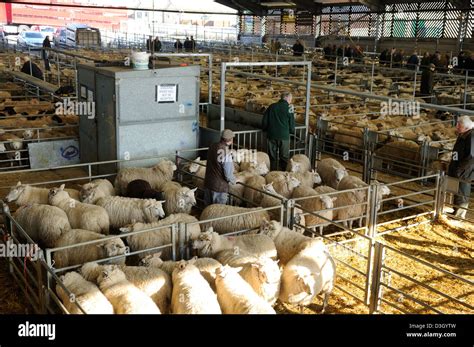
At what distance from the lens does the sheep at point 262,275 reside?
5.09 metres

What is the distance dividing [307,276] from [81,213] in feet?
10.00

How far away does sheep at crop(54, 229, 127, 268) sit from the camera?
549 cm

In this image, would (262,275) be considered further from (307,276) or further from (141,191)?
(141,191)

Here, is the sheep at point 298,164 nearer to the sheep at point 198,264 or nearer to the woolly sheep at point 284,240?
the woolly sheep at point 284,240

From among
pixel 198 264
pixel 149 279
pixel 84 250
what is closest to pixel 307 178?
pixel 198 264

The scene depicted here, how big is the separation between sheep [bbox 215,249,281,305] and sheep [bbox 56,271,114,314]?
1356mm

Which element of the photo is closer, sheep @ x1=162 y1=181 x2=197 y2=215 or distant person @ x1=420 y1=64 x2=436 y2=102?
sheep @ x1=162 y1=181 x2=197 y2=215

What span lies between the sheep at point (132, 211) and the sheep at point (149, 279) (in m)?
1.76

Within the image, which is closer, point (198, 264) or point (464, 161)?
point (198, 264)

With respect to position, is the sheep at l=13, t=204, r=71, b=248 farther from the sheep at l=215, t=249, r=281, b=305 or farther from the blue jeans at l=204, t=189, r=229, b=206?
the sheep at l=215, t=249, r=281, b=305

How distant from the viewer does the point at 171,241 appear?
230 inches

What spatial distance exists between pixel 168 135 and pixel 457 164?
15.3 feet

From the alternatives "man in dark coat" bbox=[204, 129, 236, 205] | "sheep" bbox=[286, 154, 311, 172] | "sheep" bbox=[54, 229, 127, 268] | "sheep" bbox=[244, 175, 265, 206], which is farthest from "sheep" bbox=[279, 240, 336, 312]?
"sheep" bbox=[286, 154, 311, 172]
